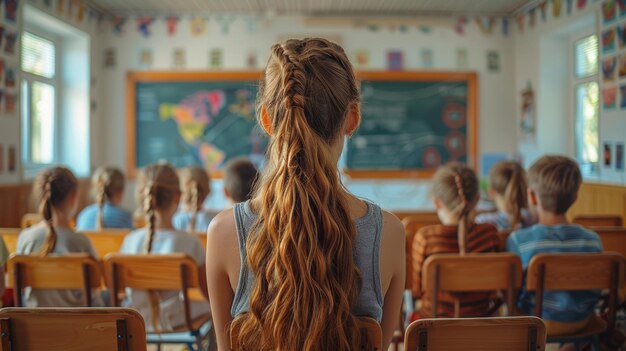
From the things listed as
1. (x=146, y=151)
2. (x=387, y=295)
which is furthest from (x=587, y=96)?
(x=387, y=295)

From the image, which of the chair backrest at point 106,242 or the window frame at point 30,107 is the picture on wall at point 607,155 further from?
the window frame at point 30,107

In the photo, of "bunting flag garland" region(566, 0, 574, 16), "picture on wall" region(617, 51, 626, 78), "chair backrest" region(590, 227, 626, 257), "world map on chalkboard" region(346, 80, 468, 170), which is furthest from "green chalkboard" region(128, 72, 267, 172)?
"chair backrest" region(590, 227, 626, 257)

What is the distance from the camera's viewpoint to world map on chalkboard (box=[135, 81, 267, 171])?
584cm

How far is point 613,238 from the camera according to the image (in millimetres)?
2410

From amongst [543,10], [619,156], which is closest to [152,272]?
[619,156]

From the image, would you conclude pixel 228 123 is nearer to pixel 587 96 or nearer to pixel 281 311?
pixel 587 96

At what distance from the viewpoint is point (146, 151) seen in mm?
5910

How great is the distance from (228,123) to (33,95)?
1796 mm

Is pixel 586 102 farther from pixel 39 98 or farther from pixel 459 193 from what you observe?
pixel 39 98

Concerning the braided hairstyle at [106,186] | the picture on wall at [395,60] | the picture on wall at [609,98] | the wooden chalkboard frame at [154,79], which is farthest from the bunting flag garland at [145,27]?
the picture on wall at [609,98]

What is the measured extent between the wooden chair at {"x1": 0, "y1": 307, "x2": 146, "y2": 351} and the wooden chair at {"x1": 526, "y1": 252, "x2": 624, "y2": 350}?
129 centimetres

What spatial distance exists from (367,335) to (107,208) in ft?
8.06

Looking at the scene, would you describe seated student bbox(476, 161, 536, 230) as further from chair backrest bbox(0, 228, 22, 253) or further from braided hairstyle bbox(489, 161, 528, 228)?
chair backrest bbox(0, 228, 22, 253)

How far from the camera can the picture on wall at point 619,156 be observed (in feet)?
13.5
